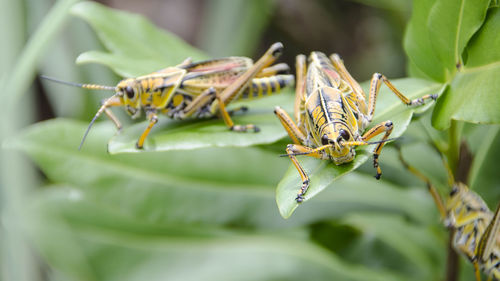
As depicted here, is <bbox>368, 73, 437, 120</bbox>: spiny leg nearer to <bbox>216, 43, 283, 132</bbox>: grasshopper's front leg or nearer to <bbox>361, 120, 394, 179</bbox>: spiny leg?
<bbox>361, 120, 394, 179</bbox>: spiny leg

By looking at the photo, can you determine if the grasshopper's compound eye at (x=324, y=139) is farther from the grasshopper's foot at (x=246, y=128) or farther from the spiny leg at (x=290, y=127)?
the grasshopper's foot at (x=246, y=128)

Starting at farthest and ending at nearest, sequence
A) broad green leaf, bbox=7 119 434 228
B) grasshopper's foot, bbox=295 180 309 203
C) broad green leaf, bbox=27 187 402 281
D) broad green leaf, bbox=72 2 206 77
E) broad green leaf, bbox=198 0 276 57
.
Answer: broad green leaf, bbox=198 0 276 57, broad green leaf, bbox=27 187 402 281, broad green leaf, bbox=7 119 434 228, broad green leaf, bbox=72 2 206 77, grasshopper's foot, bbox=295 180 309 203

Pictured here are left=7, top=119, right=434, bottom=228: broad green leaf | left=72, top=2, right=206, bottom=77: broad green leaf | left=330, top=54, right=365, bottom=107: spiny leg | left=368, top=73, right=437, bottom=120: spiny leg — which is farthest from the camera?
left=7, top=119, right=434, bottom=228: broad green leaf

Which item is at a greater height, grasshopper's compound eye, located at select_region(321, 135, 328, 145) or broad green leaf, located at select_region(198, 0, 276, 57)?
grasshopper's compound eye, located at select_region(321, 135, 328, 145)

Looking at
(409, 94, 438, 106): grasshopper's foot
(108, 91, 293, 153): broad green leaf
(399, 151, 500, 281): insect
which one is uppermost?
(409, 94, 438, 106): grasshopper's foot

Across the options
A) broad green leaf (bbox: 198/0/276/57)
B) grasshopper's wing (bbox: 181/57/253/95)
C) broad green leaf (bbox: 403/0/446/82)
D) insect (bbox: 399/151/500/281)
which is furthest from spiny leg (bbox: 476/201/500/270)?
broad green leaf (bbox: 198/0/276/57)

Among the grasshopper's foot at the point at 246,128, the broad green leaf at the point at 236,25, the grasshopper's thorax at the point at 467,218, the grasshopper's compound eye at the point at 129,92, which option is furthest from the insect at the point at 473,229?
the broad green leaf at the point at 236,25
